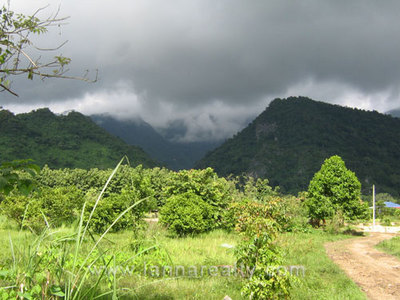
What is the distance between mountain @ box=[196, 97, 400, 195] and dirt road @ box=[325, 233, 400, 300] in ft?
186

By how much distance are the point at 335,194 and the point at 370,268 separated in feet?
27.2

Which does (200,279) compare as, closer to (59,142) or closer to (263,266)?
(263,266)

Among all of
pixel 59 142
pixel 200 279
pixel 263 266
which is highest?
pixel 59 142

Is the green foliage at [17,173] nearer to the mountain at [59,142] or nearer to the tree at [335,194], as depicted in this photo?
the tree at [335,194]

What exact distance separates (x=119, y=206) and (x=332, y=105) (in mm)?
117257

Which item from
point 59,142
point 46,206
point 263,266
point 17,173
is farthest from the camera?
point 59,142

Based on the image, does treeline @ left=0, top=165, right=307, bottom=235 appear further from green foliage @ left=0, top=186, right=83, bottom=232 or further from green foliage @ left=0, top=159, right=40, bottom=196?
green foliage @ left=0, top=159, right=40, bottom=196

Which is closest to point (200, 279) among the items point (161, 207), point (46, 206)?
point (161, 207)

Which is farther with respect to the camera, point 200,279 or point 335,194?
point 335,194

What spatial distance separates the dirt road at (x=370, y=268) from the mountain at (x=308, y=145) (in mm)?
56817

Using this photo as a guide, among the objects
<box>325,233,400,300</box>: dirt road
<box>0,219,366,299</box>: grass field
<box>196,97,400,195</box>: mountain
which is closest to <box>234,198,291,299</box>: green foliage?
<box>0,219,366,299</box>: grass field

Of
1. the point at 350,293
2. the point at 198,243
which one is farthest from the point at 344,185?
the point at 350,293

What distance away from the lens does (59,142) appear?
196 feet

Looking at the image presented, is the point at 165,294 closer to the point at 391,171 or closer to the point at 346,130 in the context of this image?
the point at 391,171
